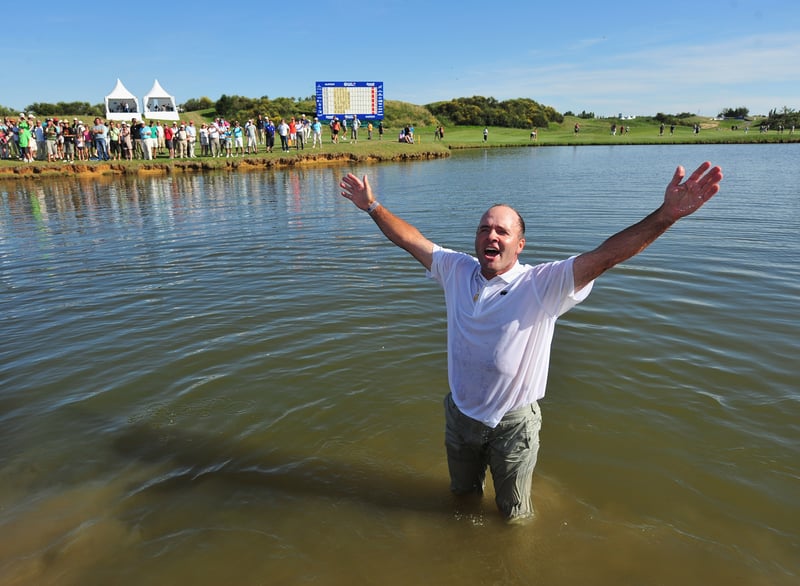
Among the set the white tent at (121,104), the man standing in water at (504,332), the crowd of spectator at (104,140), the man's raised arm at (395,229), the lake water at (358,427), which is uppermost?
the white tent at (121,104)

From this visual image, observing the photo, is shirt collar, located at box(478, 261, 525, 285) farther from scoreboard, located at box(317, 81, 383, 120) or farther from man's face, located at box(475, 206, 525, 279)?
scoreboard, located at box(317, 81, 383, 120)

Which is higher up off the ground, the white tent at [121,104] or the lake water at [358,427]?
the white tent at [121,104]

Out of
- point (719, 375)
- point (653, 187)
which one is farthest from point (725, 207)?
point (719, 375)

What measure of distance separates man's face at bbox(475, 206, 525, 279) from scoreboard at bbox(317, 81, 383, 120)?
5103cm

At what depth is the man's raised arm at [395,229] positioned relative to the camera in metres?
3.89

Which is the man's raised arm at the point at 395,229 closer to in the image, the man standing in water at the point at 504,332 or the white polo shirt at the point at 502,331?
the man standing in water at the point at 504,332

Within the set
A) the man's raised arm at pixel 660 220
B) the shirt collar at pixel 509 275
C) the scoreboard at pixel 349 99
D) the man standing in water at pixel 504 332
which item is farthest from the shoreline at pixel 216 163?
the man's raised arm at pixel 660 220

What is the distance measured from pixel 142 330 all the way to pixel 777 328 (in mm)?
9337

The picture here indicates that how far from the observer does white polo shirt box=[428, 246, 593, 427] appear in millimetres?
3170

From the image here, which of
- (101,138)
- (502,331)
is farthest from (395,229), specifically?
(101,138)

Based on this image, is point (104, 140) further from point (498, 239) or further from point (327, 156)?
point (498, 239)

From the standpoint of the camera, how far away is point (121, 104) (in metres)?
51.8

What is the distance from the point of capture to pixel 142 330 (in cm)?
787

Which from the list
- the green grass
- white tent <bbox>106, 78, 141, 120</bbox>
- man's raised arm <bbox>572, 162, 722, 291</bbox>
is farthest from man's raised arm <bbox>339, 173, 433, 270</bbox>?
the green grass
